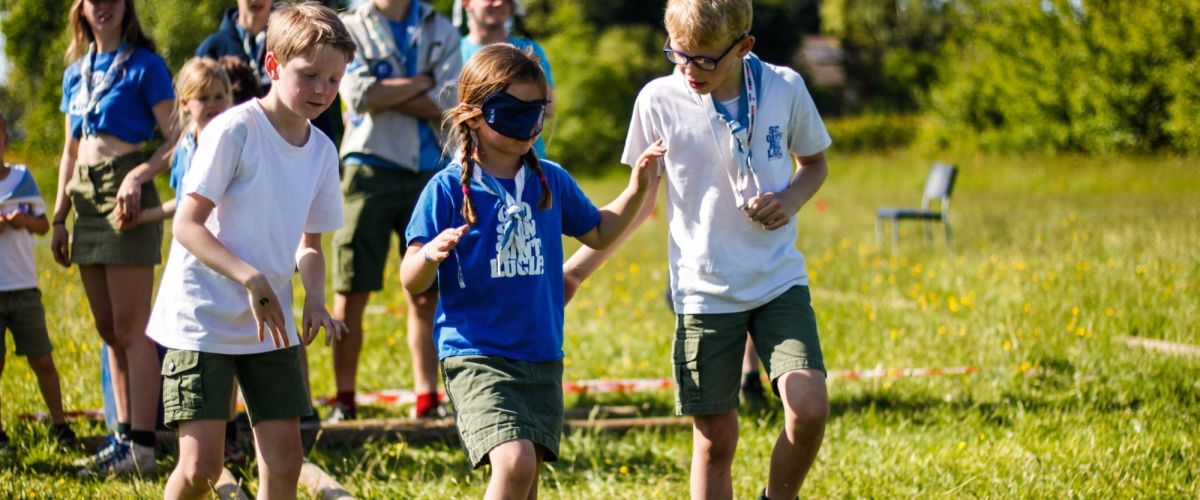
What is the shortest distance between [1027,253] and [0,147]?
9477 millimetres

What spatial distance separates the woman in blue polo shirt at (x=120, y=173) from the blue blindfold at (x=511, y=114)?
2083 millimetres

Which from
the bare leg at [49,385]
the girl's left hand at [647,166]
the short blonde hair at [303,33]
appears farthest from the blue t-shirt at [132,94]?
the girl's left hand at [647,166]

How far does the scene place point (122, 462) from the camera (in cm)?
503

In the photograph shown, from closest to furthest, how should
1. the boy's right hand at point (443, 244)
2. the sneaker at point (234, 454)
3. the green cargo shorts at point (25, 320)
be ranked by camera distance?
the boy's right hand at point (443, 244) → the sneaker at point (234, 454) → the green cargo shorts at point (25, 320)

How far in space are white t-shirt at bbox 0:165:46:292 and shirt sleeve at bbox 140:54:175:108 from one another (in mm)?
755

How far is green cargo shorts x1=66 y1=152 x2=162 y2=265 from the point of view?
5.09 metres

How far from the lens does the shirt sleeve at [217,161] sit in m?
3.58

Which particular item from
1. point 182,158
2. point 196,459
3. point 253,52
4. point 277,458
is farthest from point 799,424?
point 253,52

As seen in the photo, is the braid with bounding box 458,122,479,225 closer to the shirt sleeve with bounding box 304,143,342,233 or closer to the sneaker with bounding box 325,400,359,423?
the shirt sleeve with bounding box 304,143,342,233

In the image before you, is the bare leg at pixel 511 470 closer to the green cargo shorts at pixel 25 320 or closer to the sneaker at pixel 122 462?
the sneaker at pixel 122 462

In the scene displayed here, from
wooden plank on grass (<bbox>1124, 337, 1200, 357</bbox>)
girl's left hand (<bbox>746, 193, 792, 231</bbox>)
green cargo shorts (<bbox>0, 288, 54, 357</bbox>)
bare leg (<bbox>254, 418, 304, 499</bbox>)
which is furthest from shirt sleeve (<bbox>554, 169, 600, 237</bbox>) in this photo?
wooden plank on grass (<bbox>1124, 337, 1200, 357</bbox>)

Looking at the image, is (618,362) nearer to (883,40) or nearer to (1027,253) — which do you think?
(1027,253)

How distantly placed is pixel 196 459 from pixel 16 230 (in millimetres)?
2317

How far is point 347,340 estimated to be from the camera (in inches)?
235
